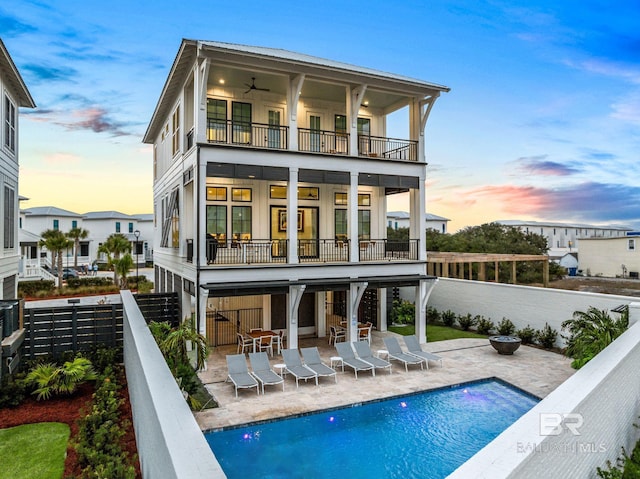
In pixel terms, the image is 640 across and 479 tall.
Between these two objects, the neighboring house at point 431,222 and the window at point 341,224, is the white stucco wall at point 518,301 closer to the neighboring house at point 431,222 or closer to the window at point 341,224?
the window at point 341,224

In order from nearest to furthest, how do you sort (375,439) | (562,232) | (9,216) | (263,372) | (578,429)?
(578,429) → (375,439) → (263,372) → (9,216) → (562,232)

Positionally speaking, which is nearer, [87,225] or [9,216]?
[9,216]

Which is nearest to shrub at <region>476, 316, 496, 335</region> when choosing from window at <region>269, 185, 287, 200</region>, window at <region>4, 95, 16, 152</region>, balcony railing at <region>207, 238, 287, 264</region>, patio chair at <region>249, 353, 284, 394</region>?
balcony railing at <region>207, 238, 287, 264</region>

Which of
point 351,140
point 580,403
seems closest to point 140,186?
point 351,140

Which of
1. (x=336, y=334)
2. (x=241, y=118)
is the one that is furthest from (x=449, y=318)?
(x=241, y=118)

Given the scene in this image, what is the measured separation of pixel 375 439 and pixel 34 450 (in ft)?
21.3

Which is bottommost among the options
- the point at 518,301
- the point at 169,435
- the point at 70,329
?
the point at 70,329

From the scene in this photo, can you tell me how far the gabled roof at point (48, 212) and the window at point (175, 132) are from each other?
4600cm

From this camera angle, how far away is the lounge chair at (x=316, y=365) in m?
12.2

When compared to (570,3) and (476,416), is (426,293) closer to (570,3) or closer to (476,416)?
(476,416)

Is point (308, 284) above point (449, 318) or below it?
above

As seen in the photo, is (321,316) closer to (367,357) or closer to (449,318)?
(367,357)

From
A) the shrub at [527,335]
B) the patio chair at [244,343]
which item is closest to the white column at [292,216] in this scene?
the patio chair at [244,343]

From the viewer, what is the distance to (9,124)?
1540cm
